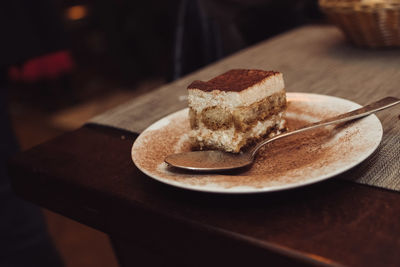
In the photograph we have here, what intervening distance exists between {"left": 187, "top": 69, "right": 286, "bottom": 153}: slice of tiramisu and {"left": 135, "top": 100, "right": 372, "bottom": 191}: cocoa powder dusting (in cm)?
4


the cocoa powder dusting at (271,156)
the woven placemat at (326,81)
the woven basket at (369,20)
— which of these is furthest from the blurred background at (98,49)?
the cocoa powder dusting at (271,156)

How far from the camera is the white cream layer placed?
70cm

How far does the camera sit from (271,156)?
2.28 feet

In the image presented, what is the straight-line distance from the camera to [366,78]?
42.2 inches

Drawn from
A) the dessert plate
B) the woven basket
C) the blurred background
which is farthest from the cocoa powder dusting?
the blurred background

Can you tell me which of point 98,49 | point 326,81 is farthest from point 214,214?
point 98,49

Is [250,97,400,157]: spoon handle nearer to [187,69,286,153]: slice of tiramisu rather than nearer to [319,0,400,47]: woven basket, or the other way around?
[187,69,286,153]: slice of tiramisu

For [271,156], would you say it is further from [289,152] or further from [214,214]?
[214,214]

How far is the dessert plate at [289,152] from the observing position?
0.55m

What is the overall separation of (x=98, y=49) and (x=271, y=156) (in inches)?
150

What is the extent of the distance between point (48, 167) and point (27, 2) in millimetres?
891

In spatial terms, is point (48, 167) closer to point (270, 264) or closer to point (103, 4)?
point (270, 264)

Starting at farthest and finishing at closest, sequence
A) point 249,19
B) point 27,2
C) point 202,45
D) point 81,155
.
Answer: point 249,19, point 202,45, point 27,2, point 81,155

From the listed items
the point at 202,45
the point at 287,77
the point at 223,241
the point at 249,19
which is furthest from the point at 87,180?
the point at 249,19
